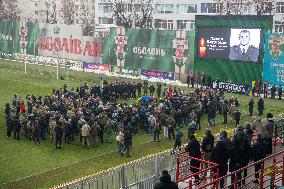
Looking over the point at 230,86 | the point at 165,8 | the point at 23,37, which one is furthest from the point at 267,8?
the point at 23,37

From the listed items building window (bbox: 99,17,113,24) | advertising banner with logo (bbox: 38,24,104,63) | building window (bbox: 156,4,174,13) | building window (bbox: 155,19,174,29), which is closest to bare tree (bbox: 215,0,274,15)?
building window (bbox: 156,4,174,13)

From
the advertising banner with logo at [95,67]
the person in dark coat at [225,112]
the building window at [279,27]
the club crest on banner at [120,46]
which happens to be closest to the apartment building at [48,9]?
the building window at [279,27]

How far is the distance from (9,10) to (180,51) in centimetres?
8696

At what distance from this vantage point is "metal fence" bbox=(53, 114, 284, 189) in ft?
48.0

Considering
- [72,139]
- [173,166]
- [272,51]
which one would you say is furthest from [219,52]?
[173,166]

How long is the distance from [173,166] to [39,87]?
99.1ft

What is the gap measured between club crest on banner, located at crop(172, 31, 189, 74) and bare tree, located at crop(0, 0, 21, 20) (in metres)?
75.0

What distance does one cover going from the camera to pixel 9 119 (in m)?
25.8

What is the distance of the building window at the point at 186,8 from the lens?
90.3 meters

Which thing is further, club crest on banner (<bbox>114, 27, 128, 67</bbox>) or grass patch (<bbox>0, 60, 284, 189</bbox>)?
club crest on banner (<bbox>114, 27, 128, 67</bbox>)

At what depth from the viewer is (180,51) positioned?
49125mm

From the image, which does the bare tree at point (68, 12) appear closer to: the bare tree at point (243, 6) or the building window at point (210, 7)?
the building window at point (210, 7)

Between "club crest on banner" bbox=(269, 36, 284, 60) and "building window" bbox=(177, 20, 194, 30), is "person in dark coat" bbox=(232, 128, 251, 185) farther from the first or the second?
"building window" bbox=(177, 20, 194, 30)

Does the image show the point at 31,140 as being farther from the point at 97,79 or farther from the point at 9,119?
the point at 97,79
